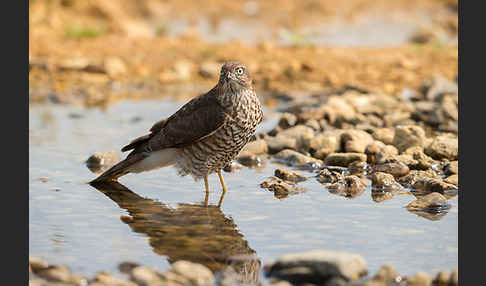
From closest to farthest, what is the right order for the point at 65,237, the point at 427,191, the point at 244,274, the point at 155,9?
1. the point at 244,274
2. the point at 65,237
3. the point at 427,191
4. the point at 155,9

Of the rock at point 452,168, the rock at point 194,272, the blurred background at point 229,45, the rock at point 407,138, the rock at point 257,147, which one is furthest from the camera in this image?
the blurred background at point 229,45

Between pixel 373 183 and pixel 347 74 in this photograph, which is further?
pixel 347 74

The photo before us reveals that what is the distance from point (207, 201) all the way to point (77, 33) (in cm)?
898

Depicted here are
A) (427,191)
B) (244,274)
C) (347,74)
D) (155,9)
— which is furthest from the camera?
(155,9)

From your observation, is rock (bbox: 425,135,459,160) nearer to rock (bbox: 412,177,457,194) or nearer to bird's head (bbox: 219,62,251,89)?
rock (bbox: 412,177,457,194)

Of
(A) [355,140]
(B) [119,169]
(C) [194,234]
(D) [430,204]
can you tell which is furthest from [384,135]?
(C) [194,234]

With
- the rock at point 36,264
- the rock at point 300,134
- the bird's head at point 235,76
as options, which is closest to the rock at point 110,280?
the rock at point 36,264

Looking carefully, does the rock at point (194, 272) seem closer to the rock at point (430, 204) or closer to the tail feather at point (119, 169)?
the rock at point (430, 204)

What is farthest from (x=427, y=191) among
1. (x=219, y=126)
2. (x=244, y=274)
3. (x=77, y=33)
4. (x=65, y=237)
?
(x=77, y=33)

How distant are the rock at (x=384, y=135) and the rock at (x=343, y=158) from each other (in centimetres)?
70

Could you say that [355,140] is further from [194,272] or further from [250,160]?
[194,272]

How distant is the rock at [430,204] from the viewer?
22.5 feet

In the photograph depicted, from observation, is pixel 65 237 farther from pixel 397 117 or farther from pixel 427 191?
pixel 397 117

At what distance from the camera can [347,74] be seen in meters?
13.8
